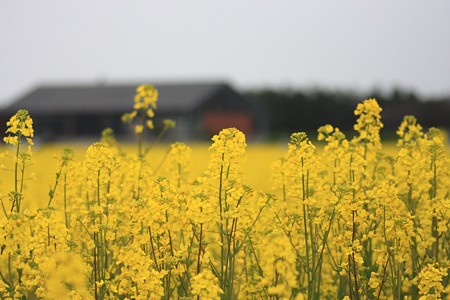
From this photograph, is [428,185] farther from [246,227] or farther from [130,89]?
[130,89]

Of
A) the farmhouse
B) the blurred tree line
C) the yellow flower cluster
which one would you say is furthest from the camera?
the blurred tree line

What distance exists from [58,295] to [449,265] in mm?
2748

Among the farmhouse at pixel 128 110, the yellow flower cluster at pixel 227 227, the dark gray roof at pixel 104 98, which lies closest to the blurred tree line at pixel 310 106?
the farmhouse at pixel 128 110

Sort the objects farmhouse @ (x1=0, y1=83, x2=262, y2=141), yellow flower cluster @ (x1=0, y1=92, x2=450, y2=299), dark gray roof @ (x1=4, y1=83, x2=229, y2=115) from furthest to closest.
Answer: dark gray roof @ (x1=4, y1=83, x2=229, y2=115)
farmhouse @ (x1=0, y1=83, x2=262, y2=141)
yellow flower cluster @ (x1=0, y1=92, x2=450, y2=299)

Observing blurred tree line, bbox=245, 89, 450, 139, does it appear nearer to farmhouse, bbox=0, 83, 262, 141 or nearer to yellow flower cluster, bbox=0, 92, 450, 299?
farmhouse, bbox=0, 83, 262, 141

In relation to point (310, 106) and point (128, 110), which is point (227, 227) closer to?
point (128, 110)

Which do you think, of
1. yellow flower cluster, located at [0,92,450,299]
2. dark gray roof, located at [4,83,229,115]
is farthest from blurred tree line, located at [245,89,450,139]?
yellow flower cluster, located at [0,92,450,299]

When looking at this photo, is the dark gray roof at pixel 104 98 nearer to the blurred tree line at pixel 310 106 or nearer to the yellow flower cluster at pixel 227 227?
the blurred tree line at pixel 310 106

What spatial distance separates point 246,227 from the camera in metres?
4.71

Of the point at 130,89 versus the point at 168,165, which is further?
the point at 130,89

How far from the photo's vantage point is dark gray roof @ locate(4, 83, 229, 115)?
43562 millimetres

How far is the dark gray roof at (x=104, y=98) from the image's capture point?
43.6 meters

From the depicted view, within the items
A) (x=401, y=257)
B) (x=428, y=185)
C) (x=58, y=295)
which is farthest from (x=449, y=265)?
(x=58, y=295)

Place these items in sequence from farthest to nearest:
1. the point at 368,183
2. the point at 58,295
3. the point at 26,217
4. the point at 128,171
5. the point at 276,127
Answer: the point at 276,127 < the point at 128,171 < the point at 368,183 < the point at 26,217 < the point at 58,295
